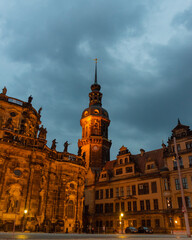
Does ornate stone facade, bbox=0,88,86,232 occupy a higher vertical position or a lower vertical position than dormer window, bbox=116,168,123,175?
lower

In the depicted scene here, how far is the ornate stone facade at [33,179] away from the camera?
30.8 m

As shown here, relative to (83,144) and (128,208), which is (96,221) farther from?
(83,144)

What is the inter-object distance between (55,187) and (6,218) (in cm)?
995

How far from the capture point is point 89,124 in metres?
72.2

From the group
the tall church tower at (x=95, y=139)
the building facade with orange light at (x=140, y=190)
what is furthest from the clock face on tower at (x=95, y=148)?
the building facade with orange light at (x=140, y=190)

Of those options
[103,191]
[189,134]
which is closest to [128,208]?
[103,191]

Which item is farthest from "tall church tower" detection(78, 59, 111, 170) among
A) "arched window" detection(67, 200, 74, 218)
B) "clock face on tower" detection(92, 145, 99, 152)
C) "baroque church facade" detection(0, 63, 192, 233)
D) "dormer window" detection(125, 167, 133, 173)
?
"arched window" detection(67, 200, 74, 218)

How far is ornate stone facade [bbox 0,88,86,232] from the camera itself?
3081 cm

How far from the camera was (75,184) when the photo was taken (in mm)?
40625

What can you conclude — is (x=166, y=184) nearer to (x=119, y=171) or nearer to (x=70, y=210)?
(x=119, y=171)

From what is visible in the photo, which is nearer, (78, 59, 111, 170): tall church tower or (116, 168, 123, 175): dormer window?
(116, 168, 123, 175): dormer window

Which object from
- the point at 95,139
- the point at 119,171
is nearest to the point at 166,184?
the point at 119,171

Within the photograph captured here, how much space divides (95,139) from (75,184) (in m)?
28.9

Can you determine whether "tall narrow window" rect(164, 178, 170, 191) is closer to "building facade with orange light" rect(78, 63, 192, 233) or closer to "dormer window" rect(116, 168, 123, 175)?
"building facade with orange light" rect(78, 63, 192, 233)
